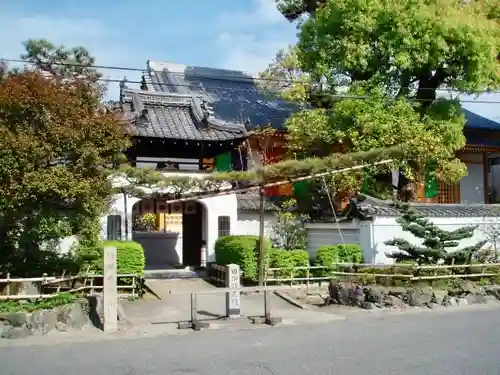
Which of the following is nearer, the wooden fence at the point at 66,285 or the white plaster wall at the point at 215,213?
the wooden fence at the point at 66,285

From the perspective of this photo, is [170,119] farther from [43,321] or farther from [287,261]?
[43,321]

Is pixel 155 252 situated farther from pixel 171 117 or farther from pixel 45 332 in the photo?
pixel 45 332

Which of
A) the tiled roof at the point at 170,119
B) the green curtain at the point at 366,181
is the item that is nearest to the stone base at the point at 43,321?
the tiled roof at the point at 170,119

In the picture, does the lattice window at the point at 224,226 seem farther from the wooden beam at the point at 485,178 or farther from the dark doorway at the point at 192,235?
the wooden beam at the point at 485,178

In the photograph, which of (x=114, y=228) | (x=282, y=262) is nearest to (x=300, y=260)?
(x=282, y=262)

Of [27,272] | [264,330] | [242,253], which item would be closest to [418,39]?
[242,253]

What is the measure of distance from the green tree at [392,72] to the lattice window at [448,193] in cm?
725

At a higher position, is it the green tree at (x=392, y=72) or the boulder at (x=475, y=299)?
the green tree at (x=392, y=72)

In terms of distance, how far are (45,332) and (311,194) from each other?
45.1 feet

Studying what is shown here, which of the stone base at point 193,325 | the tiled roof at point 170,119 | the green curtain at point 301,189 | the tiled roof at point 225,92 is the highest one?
the tiled roof at point 225,92

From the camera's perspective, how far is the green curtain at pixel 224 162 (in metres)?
24.6

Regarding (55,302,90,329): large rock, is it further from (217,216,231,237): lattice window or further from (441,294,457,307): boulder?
(441,294,457,307): boulder

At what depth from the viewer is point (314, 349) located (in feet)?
33.3

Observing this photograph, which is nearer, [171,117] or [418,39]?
[418,39]
